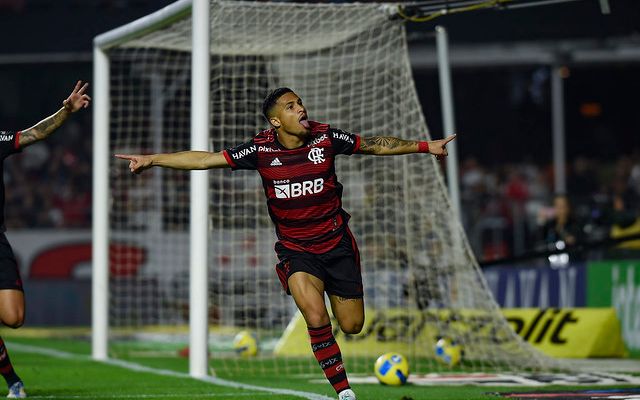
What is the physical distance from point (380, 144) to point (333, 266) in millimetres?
914

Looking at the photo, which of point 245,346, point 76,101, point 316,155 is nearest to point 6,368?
point 76,101

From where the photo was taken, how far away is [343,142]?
8523mm

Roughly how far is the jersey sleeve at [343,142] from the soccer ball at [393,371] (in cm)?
255

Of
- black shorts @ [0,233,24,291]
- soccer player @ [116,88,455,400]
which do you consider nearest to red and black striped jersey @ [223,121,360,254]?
soccer player @ [116,88,455,400]

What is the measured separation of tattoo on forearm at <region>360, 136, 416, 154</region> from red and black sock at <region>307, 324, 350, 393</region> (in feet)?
4.28

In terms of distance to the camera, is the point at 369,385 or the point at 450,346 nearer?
the point at 369,385

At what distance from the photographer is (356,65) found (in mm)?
14203

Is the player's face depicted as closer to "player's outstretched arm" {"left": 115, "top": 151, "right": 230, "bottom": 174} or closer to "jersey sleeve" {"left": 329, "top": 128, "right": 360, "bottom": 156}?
"jersey sleeve" {"left": 329, "top": 128, "right": 360, "bottom": 156}

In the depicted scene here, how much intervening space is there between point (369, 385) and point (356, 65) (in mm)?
4813

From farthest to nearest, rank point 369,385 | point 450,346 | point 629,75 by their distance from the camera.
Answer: point 629,75
point 450,346
point 369,385

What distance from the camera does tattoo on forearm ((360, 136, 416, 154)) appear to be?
8539mm

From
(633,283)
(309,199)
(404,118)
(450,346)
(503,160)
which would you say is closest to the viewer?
(309,199)

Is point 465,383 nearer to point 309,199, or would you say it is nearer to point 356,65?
point 309,199

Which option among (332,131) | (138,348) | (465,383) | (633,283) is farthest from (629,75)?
(332,131)
